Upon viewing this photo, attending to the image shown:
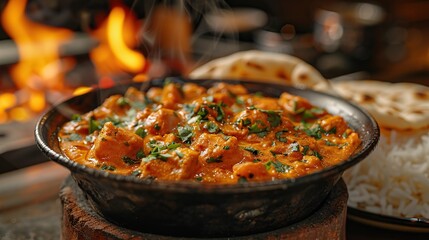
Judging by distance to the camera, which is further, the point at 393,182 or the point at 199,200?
the point at 393,182

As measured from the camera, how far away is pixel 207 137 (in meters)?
2.21

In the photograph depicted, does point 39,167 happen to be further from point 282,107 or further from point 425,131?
point 425,131

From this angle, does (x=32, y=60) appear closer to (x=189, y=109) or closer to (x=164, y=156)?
(x=189, y=109)

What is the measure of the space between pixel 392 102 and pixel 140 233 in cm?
223

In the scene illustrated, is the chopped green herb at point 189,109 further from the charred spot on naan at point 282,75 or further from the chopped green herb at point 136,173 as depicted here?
the charred spot on naan at point 282,75

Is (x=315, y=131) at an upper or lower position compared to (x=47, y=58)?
upper

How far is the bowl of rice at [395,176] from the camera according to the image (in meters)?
2.80

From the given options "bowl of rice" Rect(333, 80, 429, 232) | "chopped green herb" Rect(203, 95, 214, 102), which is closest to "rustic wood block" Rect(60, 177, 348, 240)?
"bowl of rice" Rect(333, 80, 429, 232)

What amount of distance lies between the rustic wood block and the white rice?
0.48 meters

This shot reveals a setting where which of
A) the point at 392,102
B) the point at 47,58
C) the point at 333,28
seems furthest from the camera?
the point at 333,28

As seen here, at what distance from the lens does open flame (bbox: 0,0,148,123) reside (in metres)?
5.07

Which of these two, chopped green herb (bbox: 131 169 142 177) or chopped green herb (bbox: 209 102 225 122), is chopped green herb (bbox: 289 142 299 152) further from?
chopped green herb (bbox: 131 169 142 177)

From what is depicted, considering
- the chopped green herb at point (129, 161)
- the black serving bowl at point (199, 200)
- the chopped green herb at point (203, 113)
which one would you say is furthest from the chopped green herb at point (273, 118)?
the chopped green herb at point (129, 161)

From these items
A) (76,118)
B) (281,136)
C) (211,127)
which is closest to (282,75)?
(281,136)
